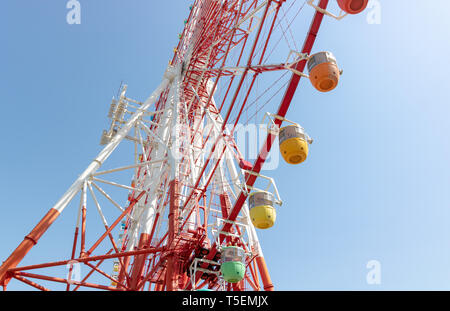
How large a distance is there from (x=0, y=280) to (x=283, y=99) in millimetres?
10156

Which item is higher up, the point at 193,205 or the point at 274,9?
the point at 274,9

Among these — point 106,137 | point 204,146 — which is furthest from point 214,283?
point 106,137

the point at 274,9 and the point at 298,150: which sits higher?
the point at 274,9

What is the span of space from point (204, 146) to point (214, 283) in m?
7.01

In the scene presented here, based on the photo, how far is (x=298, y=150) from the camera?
8.04m
